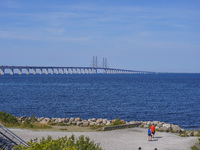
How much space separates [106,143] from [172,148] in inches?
155

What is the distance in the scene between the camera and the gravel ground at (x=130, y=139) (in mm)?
19094

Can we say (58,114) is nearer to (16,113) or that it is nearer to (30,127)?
(16,113)

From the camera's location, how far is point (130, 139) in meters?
21.1

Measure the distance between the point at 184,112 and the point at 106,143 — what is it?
30425 millimetres

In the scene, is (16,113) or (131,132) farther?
(16,113)

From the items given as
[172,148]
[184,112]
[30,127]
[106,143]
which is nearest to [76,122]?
[30,127]

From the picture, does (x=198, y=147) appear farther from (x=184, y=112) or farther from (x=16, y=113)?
(x=16, y=113)

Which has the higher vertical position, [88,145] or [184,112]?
[88,145]

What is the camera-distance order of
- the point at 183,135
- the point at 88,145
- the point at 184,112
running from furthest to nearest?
1. the point at 184,112
2. the point at 183,135
3. the point at 88,145

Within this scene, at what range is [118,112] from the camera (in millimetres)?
46281

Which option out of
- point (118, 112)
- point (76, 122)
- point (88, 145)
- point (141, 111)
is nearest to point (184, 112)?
point (141, 111)

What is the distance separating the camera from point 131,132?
2375 cm

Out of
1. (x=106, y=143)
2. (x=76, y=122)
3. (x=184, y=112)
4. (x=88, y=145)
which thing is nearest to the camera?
(x=88, y=145)

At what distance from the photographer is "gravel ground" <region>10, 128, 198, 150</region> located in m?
19.1
